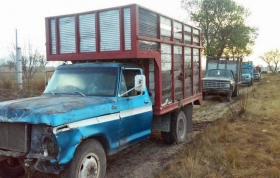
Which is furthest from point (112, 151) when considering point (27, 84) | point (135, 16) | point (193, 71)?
point (27, 84)

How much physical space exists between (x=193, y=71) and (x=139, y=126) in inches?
126

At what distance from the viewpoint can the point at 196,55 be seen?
860 centimetres

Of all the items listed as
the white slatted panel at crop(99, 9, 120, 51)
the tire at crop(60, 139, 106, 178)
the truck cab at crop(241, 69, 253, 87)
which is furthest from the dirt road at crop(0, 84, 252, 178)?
the truck cab at crop(241, 69, 253, 87)

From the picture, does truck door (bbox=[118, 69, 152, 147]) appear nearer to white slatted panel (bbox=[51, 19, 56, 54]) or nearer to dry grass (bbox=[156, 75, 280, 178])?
dry grass (bbox=[156, 75, 280, 178])

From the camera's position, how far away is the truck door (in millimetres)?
5199

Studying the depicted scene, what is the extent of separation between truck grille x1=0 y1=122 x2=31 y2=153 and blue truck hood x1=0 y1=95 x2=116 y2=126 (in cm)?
11

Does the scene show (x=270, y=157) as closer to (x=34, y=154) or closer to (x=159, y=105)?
(x=159, y=105)

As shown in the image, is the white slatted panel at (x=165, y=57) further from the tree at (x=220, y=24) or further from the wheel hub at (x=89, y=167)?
the tree at (x=220, y=24)

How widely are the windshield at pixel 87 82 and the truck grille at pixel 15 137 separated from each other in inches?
52.0

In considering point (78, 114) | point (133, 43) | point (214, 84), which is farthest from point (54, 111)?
point (214, 84)

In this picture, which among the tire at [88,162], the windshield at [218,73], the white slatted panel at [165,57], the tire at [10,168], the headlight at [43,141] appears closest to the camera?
the headlight at [43,141]

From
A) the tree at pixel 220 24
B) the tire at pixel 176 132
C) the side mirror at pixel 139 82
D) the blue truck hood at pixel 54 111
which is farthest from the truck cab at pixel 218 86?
the tree at pixel 220 24

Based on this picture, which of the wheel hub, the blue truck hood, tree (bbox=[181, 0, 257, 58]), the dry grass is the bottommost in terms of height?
the dry grass

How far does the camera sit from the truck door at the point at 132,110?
5.20m
